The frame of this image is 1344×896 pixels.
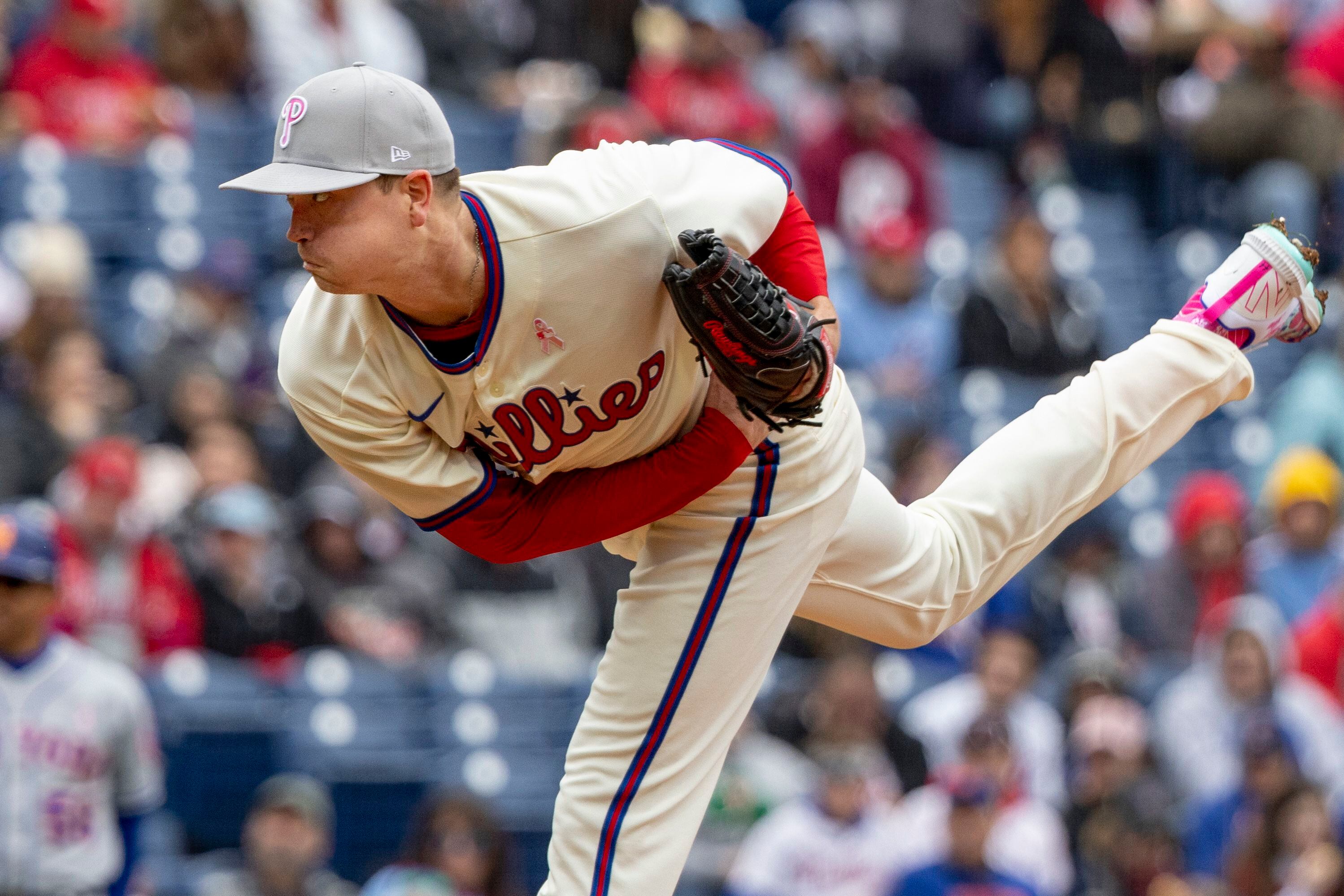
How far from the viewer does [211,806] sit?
6.13 m

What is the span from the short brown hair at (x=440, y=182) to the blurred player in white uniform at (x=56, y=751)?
208 cm

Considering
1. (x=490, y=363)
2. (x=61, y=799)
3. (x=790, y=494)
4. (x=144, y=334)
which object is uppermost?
(x=490, y=363)

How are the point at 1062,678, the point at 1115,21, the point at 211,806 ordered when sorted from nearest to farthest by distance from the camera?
the point at 211,806, the point at 1062,678, the point at 1115,21

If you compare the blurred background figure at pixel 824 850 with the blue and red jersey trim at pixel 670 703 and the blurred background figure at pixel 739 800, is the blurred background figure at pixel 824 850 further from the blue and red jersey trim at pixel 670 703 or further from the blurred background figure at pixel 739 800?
the blue and red jersey trim at pixel 670 703

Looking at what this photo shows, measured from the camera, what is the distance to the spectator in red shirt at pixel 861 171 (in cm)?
928

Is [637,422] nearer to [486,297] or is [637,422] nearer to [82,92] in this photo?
[486,297]

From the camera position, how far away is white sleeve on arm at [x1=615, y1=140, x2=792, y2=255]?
3.45m

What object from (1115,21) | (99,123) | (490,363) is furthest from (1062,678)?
(1115,21)

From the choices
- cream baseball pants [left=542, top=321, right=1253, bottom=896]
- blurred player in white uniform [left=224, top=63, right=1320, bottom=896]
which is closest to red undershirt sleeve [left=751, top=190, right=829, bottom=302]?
blurred player in white uniform [left=224, top=63, right=1320, bottom=896]

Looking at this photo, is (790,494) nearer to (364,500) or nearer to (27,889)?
(27,889)

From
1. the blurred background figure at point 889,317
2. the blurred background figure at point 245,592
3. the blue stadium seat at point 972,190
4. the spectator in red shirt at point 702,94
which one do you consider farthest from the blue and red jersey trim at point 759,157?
the blue stadium seat at point 972,190

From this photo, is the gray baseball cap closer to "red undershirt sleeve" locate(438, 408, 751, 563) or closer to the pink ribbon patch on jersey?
the pink ribbon patch on jersey

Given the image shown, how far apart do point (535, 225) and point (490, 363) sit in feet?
0.84

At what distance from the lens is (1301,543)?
300 inches
